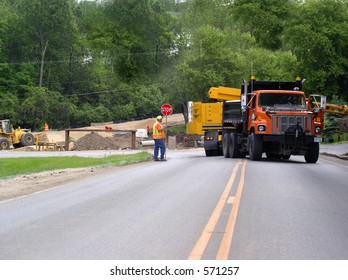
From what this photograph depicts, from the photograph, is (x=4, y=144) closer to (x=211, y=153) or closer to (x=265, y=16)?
(x=211, y=153)

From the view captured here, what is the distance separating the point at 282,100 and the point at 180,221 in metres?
16.7

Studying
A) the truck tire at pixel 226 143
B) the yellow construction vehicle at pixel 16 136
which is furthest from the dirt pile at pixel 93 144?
the truck tire at pixel 226 143

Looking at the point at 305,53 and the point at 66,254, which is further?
the point at 305,53

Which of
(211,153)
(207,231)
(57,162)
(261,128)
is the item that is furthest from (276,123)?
(207,231)

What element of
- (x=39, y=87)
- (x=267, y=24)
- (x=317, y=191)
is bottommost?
(x=317, y=191)

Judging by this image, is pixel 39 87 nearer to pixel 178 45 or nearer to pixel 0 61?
pixel 0 61

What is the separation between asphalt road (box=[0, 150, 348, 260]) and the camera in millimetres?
7678

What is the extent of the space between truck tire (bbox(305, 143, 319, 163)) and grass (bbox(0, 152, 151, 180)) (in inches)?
284

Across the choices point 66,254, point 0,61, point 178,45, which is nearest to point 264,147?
point 66,254

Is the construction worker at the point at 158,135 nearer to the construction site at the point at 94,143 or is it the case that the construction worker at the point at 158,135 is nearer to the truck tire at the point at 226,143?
the truck tire at the point at 226,143

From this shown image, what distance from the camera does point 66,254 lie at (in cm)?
747

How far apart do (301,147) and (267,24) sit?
3133 cm

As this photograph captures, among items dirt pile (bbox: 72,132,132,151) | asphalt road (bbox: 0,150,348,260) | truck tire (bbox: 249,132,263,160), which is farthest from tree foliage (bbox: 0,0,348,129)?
asphalt road (bbox: 0,150,348,260)

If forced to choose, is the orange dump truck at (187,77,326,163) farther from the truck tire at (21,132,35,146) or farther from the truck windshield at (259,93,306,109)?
the truck tire at (21,132,35,146)
